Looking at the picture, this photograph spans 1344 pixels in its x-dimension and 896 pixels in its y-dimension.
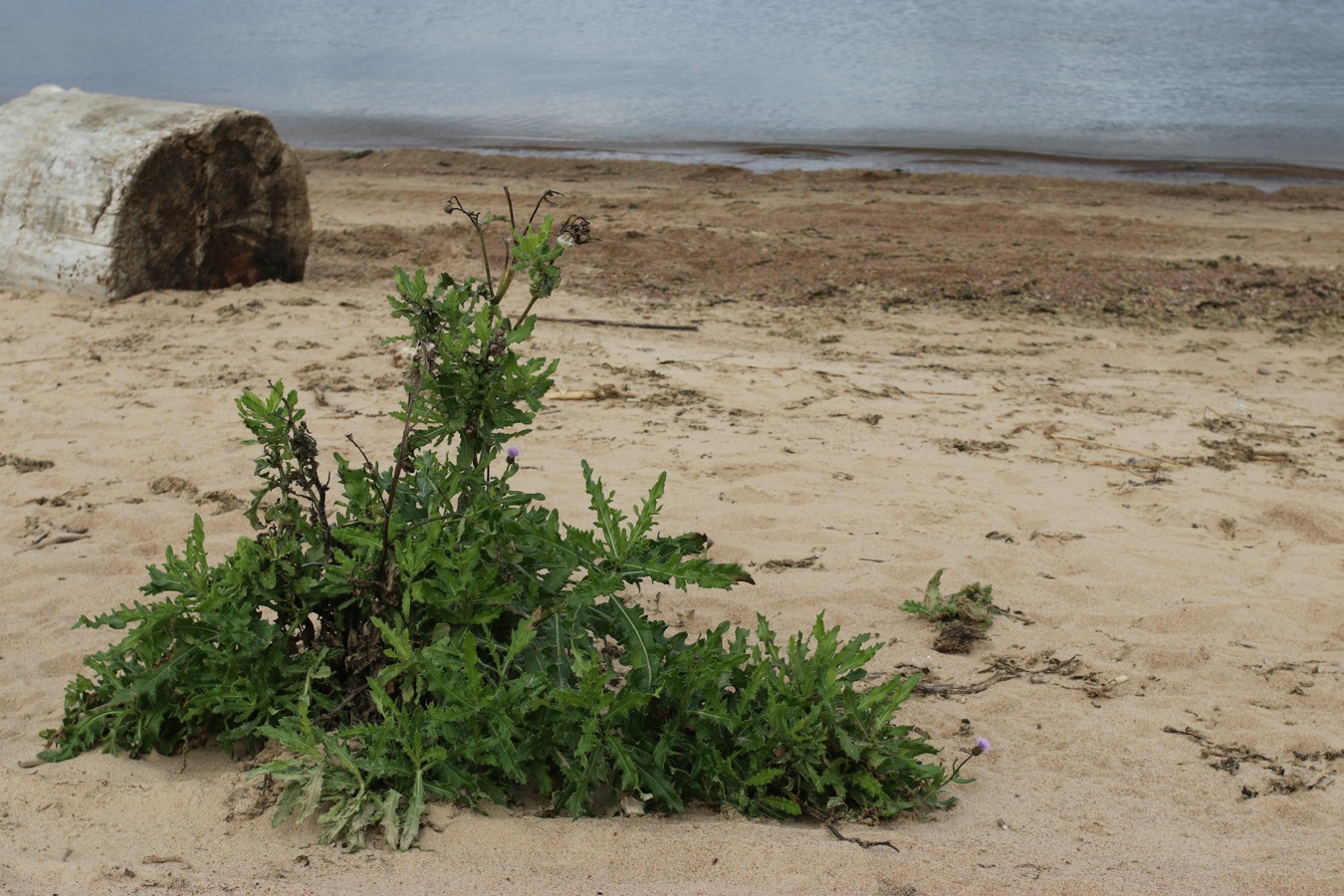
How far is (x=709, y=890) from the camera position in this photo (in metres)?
2.05

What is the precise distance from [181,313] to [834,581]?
191 inches

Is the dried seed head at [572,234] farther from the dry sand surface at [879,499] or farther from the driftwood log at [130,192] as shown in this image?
the driftwood log at [130,192]

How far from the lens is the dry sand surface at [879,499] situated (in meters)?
2.21

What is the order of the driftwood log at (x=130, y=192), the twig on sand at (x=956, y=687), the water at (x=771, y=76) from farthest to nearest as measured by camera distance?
1. the water at (x=771, y=76)
2. the driftwood log at (x=130, y=192)
3. the twig on sand at (x=956, y=687)

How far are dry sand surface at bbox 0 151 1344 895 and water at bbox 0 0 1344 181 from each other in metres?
6.58

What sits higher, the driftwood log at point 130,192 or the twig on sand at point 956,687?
the driftwood log at point 130,192

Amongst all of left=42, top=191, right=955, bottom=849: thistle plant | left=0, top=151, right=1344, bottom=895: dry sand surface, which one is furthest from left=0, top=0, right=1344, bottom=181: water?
left=42, top=191, right=955, bottom=849: thistle plant

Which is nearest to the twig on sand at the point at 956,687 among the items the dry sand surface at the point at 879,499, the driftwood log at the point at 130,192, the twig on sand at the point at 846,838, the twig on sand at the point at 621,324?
the dry sand surface at the point at 879,499

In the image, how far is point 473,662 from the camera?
7.36ft

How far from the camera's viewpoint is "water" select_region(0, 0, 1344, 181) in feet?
53.8

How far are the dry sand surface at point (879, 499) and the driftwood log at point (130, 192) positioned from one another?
0.24m

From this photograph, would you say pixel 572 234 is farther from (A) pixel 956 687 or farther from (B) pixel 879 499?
(B) pixel 879 499

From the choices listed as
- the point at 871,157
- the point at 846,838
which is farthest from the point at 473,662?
the point at 871,157

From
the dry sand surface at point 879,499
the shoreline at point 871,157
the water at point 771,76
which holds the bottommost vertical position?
the dry sand surface at point 879,499
